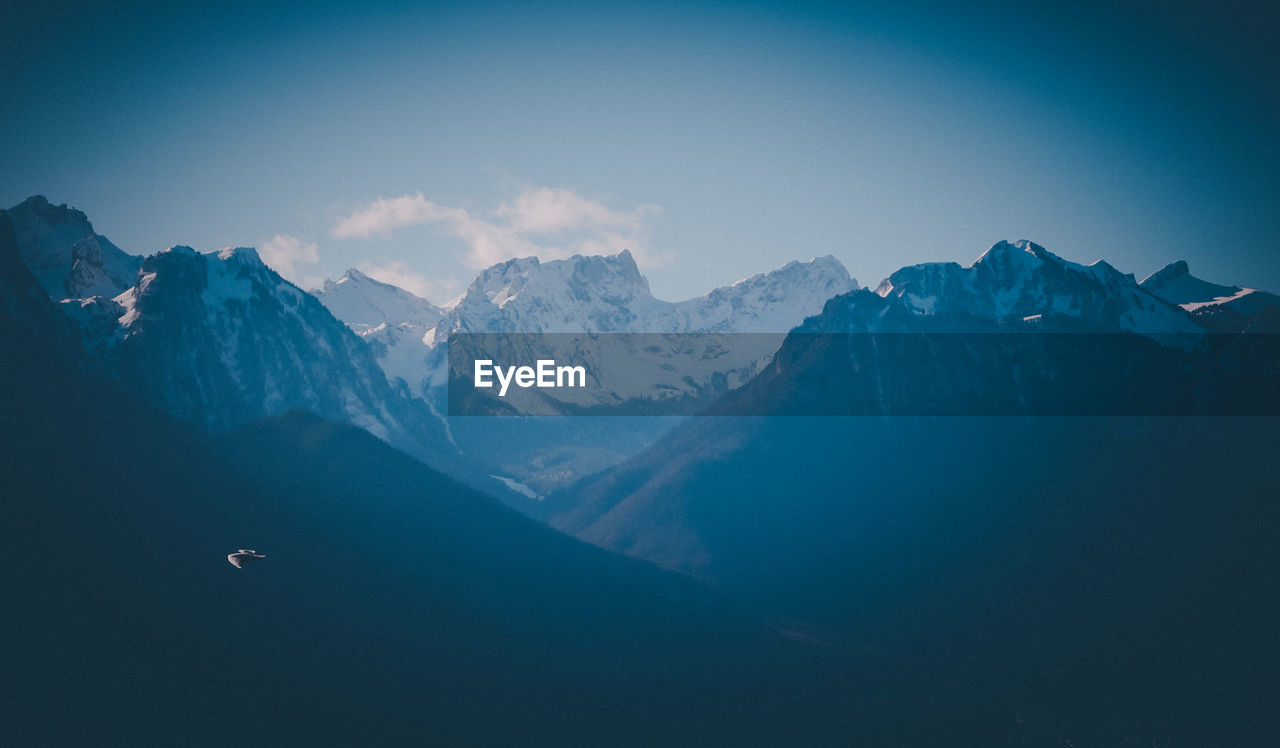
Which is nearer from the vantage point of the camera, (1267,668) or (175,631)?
(175,631)

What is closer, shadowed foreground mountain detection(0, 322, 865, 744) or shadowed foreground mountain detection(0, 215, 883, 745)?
shadowed foreground mountain detection(0, 322, 865, 744)

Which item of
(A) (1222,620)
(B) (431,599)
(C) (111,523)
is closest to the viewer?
(C) (111,523)

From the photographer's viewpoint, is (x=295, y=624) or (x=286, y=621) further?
(x=295, y=624)

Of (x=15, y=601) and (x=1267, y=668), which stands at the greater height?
(x=15, y=601)

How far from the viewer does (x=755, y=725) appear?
6053 inches

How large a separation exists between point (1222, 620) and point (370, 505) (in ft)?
661

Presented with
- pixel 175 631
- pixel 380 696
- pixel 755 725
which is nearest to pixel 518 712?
pixel 380 696

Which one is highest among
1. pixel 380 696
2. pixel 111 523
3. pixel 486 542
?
pixel 111 523

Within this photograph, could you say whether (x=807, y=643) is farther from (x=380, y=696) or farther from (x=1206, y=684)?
(x=380, y=696)

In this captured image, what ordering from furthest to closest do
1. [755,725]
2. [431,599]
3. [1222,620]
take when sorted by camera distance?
[1222,620] < [431,599] < [755,725]

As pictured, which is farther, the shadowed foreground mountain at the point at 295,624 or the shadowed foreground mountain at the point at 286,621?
the shadowed foreground mountain at the point at 286,621

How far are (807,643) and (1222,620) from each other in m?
94.0

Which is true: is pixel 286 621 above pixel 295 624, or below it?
above

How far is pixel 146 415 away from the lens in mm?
169750
